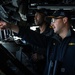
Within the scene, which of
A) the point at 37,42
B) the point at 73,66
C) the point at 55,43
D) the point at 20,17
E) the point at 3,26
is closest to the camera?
the point at 3,26

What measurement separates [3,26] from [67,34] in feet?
2.48

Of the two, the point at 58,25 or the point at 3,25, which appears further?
the point at 58,25

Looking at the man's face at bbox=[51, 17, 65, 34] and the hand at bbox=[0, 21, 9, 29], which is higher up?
the hand at bbox=[0, 21, 9, 29]

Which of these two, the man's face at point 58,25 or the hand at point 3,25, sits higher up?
the hand at point 3,25

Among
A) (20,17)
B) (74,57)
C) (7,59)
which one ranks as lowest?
(20,17)

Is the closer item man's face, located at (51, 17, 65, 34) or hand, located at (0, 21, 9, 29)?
hand, located at (0, 21, 9, 29)

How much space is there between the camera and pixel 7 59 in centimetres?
218

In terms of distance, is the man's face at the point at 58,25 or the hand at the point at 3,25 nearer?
the hand at the point at 3,25

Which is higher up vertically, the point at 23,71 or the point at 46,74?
the point at 23,71

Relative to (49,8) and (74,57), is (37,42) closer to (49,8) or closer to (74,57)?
(74,57)

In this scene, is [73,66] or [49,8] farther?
[49,8]

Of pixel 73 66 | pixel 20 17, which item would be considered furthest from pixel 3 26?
pixel 20 17

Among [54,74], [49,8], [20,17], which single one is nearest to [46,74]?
[54,74]

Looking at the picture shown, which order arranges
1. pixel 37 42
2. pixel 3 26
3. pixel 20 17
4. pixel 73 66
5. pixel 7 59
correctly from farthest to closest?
1. pixel 20 17
2. pixel 37 42
3. pixel 73 66
4. pixel 3 26
5. pixel 7 59
